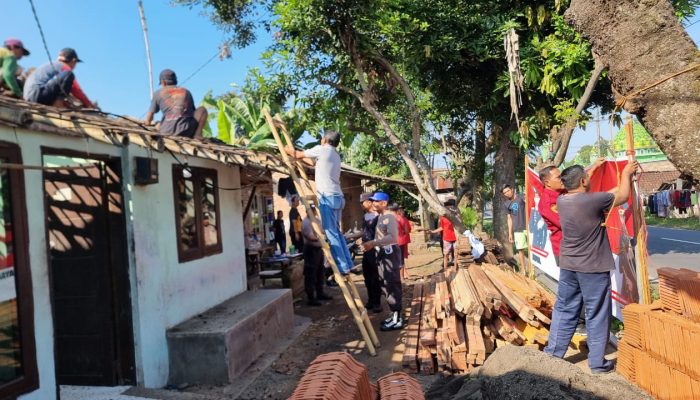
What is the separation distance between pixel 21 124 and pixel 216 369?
3.24 meters

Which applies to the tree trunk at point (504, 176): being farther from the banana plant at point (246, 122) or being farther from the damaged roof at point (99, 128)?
the damaged roof at point (99, 128)

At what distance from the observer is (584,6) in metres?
2.70

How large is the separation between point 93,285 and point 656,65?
5259 millimetres

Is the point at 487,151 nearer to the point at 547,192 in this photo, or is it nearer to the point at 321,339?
the point at 547,192

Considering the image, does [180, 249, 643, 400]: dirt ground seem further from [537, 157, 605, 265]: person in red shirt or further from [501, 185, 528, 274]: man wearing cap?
[501, 185, 528, 274]: man wearing cap

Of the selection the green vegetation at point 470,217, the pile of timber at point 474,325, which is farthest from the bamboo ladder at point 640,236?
the green vegetation at point 470,217

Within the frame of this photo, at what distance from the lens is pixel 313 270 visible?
9867mm

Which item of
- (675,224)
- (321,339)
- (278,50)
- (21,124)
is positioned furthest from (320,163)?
(675,224)

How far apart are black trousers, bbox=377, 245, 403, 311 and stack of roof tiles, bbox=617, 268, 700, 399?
12.6ft

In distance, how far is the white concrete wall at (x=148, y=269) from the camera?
4.11 metres

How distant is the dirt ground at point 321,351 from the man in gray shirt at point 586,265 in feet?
5.50

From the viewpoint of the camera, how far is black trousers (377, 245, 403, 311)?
7.74 metres

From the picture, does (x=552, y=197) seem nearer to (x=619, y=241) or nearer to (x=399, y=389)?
(x=619, y=241)

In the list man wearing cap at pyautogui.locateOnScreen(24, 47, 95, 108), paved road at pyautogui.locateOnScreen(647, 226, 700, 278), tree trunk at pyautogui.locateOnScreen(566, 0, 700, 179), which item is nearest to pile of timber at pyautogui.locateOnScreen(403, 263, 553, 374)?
tree trunk at pyautogui.locateOnScreen(566, 0, 700, 179)
